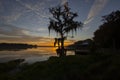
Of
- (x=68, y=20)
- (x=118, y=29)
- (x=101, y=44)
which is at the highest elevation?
(x=68, y=20)

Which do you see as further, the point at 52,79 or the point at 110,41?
the point at 110,41

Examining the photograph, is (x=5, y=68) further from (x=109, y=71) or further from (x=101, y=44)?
(x=109, y=71)

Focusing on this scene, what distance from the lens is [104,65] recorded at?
50.5ft

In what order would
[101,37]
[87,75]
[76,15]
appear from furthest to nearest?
[101,37] → [76,15] → [87,75]

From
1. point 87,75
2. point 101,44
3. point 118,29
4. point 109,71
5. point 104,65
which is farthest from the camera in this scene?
point 101,44

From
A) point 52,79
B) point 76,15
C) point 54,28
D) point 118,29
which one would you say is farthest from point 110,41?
point 52,79

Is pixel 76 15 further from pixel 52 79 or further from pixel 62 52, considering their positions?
pixel 52 79

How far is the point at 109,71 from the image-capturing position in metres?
12.7

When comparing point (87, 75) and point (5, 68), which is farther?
point (5, 68)

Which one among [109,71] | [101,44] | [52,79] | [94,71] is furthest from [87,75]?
[101,44]

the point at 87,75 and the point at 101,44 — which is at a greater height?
the point at 101,44

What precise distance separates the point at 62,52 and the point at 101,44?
502 inches

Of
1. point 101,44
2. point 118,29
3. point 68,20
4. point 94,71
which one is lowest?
point 94,71

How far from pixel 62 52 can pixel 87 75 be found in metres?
28.5
